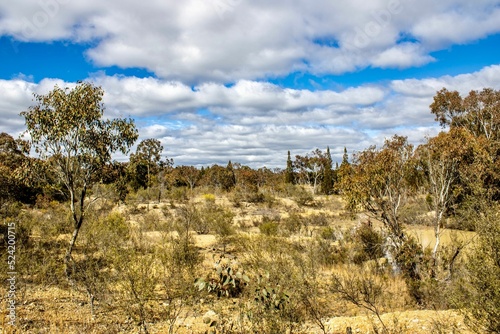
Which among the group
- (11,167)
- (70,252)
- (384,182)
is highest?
(11,167)

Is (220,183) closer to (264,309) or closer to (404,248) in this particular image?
(404,248)

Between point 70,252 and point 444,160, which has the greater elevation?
point 444,160

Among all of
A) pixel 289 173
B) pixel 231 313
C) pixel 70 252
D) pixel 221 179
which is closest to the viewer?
pixel 231 313

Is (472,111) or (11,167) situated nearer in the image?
(11,167)

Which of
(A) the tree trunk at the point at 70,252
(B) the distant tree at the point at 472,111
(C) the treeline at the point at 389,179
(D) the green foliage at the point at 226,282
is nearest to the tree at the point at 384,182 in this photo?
(C) the treeline at the point at 389,179

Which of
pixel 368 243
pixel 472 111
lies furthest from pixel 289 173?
pixel 368 243

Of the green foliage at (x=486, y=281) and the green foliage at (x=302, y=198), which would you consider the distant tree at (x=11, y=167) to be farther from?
the green foliage at (x=302, y=198)

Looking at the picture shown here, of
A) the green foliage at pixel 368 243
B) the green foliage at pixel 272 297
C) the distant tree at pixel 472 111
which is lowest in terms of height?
the green foliage at pixel 368 243

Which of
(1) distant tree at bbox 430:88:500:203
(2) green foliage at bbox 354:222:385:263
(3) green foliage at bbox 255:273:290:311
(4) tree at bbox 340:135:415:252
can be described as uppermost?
(1) distant tree at bbox 430:88:500:203

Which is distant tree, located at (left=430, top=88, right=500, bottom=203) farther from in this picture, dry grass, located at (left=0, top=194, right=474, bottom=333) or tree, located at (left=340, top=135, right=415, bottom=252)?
dry grass, located at (left=0, top=194, right=474, bottom=333)

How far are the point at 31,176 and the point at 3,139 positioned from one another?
46.8 feet

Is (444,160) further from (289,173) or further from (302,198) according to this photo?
(289,173)

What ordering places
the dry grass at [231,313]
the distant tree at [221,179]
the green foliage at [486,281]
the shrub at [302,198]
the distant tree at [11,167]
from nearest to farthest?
1. the green foliage at [486,281]
2. the dry grass at [231,313]
3. the distant tree at [11,167]
4. the shrub at [302,198]
5. the distant tree at [221,179]

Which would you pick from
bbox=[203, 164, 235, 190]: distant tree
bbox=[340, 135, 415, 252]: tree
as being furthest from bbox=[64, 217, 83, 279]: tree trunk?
bbox=[203, 164, 235, 190]: distant tree
